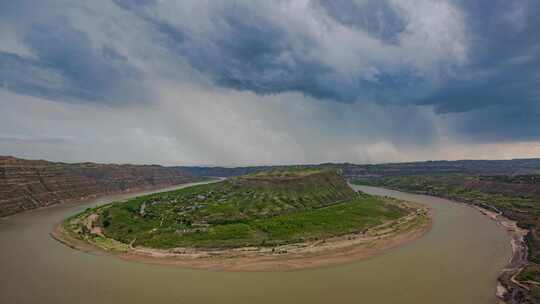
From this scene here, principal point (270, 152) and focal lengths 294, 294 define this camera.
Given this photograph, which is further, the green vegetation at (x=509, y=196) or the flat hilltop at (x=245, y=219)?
the flat hilltop at (x=245, y=219)

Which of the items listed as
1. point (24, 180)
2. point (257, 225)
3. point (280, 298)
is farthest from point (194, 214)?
point (24, 180)

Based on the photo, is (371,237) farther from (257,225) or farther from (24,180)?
(24,180)

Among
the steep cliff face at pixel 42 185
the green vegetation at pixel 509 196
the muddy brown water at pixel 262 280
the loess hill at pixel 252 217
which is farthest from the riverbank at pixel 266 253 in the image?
the steep cliff face at pixel 42 185

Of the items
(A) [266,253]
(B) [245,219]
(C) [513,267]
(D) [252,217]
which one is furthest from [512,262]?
(B) [245,219]

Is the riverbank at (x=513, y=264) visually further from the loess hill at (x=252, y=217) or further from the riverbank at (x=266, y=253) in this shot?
the loess hill at (x=252, y=217)

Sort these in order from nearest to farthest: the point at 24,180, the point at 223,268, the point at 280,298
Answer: the point at 280,298
the point at 223,268
the point at 24,180

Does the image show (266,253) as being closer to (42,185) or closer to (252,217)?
(252,217)
